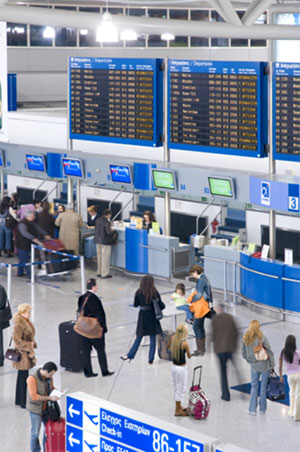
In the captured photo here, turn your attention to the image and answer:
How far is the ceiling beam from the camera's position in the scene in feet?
61.5

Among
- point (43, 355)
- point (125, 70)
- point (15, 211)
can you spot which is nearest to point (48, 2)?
point (15, 211)

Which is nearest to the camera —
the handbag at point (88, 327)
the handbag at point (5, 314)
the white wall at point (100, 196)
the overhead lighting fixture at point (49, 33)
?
the handbag at point (88, 327)

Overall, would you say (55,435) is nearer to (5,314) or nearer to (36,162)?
(5,314)

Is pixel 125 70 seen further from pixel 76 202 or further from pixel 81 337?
pixel 81 337

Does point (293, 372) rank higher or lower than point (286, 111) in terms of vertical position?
lower

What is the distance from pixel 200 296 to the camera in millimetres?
12922

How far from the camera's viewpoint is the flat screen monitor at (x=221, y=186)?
1571cm

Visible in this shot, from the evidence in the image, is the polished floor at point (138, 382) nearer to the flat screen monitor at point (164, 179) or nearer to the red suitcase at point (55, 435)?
the red suitcase at point (55, 435)

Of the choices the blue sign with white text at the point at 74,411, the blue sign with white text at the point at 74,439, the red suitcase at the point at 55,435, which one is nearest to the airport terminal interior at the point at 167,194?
the red suitcase at the point at 55,435

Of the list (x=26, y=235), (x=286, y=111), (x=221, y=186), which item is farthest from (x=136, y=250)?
(x=286, y=111)

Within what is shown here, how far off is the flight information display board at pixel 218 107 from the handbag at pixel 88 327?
4.78m

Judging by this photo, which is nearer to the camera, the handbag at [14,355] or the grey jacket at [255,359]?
the grey jacket at [255,359]

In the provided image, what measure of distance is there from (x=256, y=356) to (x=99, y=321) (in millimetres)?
2149

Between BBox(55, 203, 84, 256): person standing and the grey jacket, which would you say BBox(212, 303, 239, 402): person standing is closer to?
the grey jacket
